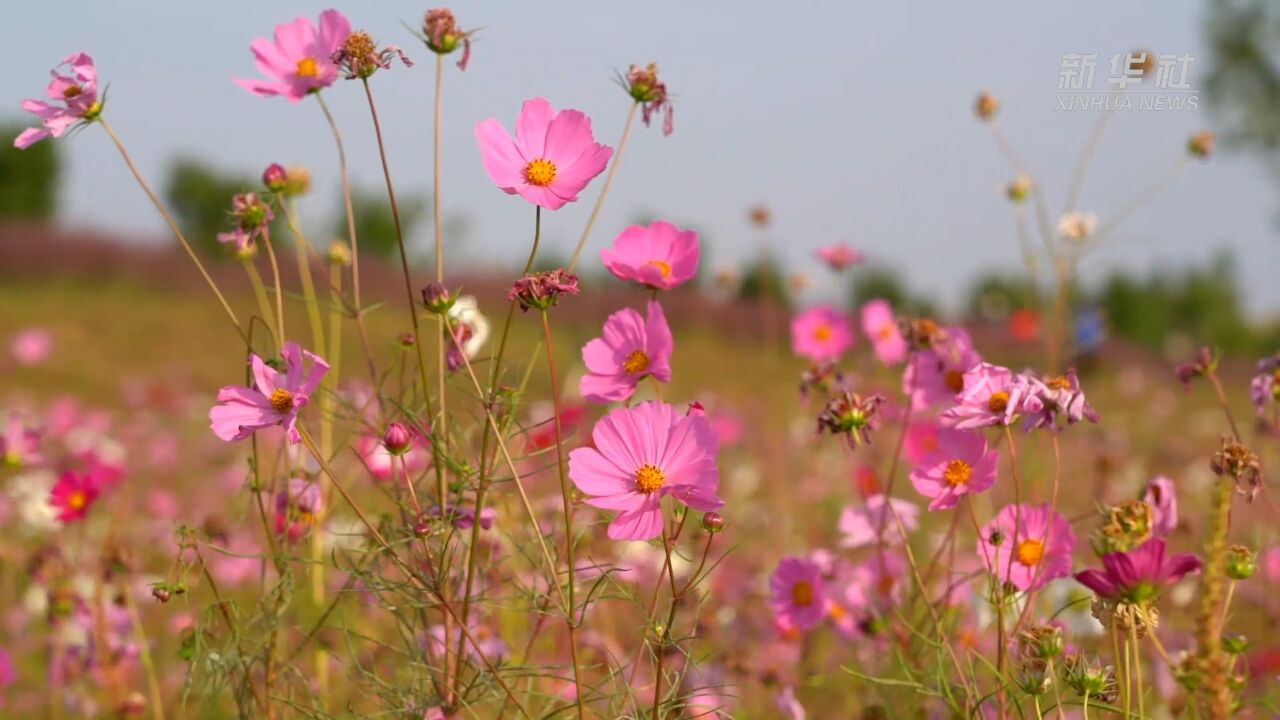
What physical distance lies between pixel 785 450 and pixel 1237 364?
12.5m

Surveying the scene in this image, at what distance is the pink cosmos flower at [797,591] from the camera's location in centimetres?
159

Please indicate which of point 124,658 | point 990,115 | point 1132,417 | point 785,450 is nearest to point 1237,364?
point 1132,417

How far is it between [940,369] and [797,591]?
40 cm

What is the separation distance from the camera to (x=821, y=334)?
2047mm

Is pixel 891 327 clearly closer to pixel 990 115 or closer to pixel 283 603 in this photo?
pixel 990 115

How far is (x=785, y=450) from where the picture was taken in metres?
5.22

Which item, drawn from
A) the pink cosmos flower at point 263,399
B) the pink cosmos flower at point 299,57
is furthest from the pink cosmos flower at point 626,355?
the pink cosmos flower at point 299,57

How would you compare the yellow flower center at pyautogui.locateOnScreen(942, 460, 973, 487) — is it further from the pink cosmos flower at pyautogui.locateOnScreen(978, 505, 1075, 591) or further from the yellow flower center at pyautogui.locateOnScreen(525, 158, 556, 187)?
the yellow flower center at pyautogui.locateOnScreen(525, 158, 556, 187)

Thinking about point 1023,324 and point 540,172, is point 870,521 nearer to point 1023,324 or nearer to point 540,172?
point 540,172

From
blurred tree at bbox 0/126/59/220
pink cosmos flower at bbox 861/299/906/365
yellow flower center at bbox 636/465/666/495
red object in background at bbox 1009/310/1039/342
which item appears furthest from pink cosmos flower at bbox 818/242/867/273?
blurred tree at bbox 0/126/59/220

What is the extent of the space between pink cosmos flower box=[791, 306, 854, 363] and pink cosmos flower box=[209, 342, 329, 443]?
1.15m

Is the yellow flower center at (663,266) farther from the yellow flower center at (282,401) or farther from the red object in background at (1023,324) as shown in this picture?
the red object in background at (1023,324)

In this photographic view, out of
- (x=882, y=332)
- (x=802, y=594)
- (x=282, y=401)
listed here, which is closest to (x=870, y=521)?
(x=802, y=594)

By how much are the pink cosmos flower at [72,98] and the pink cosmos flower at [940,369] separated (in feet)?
3.32
